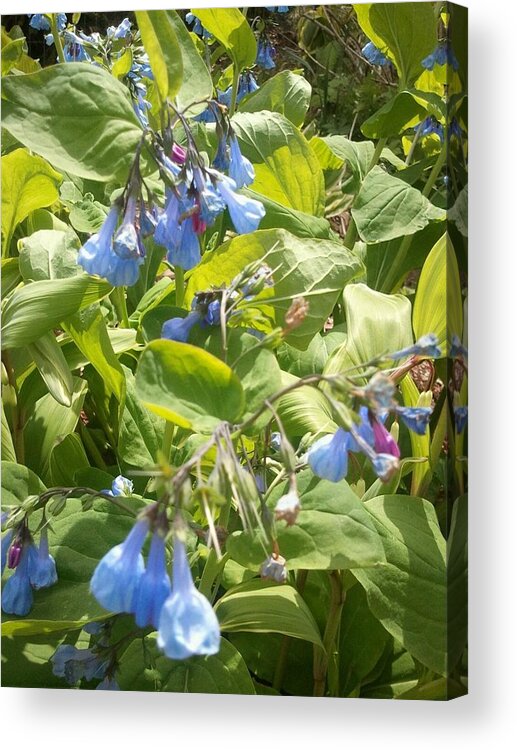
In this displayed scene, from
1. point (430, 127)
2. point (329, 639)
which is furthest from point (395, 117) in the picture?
point (329, 639)

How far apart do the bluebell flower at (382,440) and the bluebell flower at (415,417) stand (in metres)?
0.03

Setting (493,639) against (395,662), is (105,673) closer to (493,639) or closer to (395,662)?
(395,662)

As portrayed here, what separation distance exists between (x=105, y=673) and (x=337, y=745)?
0.29m

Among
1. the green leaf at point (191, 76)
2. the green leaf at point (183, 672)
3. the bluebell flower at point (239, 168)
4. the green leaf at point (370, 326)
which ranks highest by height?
the green leaf at point (191, 76)

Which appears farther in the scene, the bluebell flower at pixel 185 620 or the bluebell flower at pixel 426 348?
the bluebell flower at pixel 426 348

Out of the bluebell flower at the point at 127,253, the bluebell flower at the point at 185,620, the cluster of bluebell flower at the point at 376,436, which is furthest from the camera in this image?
the bluebell flower at the point at 127,253

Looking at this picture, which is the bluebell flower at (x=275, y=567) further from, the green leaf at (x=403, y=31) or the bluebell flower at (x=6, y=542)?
the green leaf at (x=403, y=31)

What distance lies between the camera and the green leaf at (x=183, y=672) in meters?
1.49

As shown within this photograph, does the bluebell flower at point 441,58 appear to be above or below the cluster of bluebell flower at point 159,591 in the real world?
above

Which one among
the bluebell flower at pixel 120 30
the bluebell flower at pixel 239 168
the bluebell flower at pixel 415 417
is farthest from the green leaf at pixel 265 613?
the bluebell flower at pixel 120 30

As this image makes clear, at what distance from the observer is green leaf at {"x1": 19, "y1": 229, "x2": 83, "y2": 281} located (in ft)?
5.08

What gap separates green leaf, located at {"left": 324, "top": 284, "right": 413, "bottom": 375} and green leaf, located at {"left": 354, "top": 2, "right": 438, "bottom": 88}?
26 cm

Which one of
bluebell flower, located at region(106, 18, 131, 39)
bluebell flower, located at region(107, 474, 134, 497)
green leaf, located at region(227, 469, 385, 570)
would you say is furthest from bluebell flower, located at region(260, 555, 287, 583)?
bluebell flower, located at region(106, 18, 131, 39)

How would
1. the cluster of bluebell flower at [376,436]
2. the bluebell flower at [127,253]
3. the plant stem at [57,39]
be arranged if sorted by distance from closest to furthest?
the cluster of bluebell flower at [376,436], the bluebell flower at [127,253], the plant stem at [57,39]
